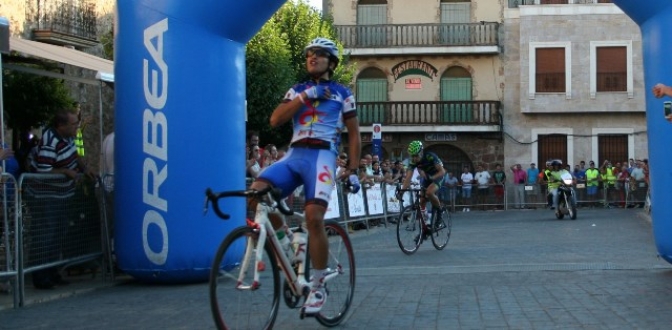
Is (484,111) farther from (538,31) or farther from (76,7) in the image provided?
(76,7)

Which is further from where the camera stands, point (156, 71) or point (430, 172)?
point (430, 172)

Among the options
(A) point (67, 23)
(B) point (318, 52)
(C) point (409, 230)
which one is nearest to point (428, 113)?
(A) point (67, 23)

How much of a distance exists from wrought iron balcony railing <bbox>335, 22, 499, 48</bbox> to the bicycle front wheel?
41.3m

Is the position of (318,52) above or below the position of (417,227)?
above

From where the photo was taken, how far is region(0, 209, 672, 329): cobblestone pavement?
8125 mm

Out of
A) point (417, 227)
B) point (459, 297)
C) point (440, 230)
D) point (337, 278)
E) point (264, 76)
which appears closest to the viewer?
point (337, 278)

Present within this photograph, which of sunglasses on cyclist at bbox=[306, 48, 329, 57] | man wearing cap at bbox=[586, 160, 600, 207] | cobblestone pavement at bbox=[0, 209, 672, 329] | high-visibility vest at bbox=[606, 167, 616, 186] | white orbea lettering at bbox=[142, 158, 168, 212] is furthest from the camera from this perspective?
high-visibility vest at bbox=[606, 167, 616, 186]

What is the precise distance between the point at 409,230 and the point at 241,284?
9500 millimetres

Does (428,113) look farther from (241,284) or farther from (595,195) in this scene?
(241,284)

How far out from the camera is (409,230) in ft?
52.6

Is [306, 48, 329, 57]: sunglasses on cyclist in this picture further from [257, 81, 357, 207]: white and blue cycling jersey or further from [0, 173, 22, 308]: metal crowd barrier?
[0, 173, 22, 308]: metal crowd barrier

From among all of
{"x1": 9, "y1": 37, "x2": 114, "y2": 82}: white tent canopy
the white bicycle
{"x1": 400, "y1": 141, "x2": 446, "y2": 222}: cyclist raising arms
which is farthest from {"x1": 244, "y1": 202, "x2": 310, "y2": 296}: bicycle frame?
{"x1": 400, "y1": 141, "x2": 446, "y2": 222}: cyclist raising arms

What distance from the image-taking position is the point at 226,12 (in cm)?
1141

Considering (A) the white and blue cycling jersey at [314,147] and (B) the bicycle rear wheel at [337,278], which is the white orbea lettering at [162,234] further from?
(A) the white and blue cycling jersey at [314,147]
